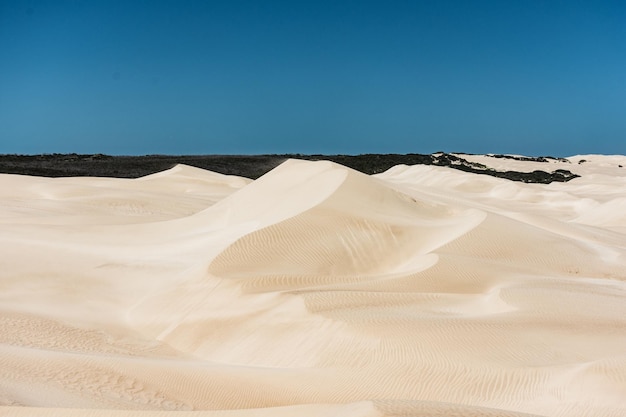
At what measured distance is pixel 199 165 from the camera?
130 ft

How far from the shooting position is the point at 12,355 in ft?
18.1

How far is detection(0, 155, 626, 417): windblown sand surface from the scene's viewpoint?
198 inches

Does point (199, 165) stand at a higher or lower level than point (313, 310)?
higher

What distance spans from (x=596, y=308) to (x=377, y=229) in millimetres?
4111

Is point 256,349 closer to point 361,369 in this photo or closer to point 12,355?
point 361,369

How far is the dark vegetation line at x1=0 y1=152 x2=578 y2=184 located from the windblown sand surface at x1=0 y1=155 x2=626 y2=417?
56.9 feet

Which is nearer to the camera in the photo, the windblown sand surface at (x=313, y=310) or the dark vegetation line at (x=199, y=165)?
the windblown sand surface at (x=313, y=310)

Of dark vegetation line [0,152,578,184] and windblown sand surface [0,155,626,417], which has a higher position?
dark vegetation line [0,152,578,184]

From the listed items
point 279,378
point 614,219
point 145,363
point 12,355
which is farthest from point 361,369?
point 614,219

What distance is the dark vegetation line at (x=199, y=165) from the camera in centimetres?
3269

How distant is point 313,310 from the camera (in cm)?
732

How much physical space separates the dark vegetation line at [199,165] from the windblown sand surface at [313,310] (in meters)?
17.3

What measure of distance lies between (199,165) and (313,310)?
109ft

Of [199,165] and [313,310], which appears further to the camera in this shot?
[199,165]
